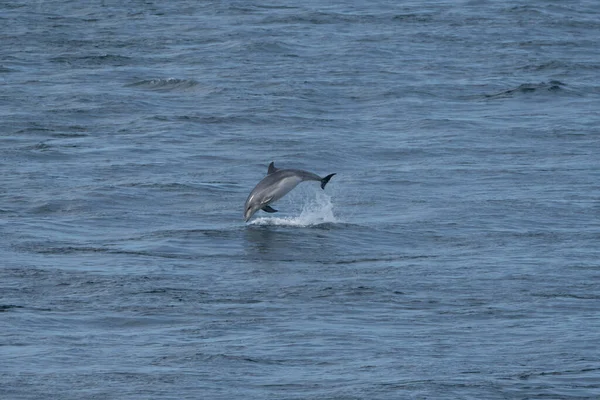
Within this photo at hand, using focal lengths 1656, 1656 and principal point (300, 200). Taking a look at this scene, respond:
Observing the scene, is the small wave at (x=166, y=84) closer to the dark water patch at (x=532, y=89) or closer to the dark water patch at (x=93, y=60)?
the dark water patch at (x=93, y=60)

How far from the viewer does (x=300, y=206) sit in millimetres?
26969

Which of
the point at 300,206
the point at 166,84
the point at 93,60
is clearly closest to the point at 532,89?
the point at 166,84

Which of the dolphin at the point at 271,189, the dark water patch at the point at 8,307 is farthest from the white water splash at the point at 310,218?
the dark water patch at the point at 8,307

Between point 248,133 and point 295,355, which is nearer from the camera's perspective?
point 295,355

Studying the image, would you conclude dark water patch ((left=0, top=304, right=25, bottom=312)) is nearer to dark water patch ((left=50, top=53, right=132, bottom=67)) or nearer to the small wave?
the small wave

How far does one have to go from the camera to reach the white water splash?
25312 millimetres

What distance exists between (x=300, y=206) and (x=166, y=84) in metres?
13.4

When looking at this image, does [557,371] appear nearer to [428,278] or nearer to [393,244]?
[428,278]

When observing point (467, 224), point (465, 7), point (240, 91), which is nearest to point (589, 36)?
point (465, 7)

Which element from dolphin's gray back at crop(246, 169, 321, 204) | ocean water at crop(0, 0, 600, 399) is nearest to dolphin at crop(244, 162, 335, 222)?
dolphin's gray back at crop(246, 169, 321, 204)

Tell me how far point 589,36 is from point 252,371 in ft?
106

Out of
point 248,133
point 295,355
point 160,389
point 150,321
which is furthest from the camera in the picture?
point 248,133

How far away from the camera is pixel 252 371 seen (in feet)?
55.9

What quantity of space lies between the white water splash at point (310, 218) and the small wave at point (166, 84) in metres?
13.0
